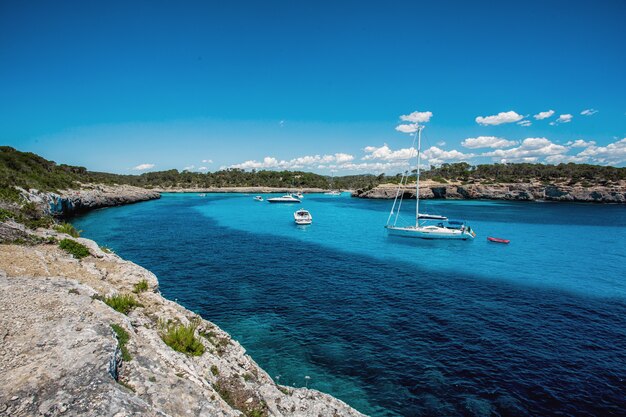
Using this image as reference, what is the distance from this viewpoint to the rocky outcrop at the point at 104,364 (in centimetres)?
744

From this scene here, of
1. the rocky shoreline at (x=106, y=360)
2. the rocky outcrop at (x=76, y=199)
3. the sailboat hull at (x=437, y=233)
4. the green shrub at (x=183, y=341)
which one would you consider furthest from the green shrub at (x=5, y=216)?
the sailboat hull at (x=437, y=233)

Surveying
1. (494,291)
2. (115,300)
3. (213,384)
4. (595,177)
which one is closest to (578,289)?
(494,291)

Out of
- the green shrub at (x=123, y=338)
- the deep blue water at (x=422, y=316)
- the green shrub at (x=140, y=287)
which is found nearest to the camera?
the green shrub at (x=123, y=338)

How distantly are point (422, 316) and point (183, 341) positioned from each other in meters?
19.4

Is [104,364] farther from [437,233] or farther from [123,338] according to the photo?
[437,233]

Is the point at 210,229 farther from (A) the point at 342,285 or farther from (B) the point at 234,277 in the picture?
(A) the point at 342,285

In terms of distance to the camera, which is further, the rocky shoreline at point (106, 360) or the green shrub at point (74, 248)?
the green shrub at point (74, 248)

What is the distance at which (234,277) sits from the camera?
35.0 metres

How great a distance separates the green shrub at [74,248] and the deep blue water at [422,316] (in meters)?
9.04

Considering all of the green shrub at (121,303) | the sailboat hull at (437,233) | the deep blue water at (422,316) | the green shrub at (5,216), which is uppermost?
the green shrub at (5,216)

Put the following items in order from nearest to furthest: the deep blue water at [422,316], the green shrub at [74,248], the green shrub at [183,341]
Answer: the green shrub at [183,341]
the deep blue water at [422,316]
the green shrub at [74,248]

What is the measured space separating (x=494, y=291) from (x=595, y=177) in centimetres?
19013

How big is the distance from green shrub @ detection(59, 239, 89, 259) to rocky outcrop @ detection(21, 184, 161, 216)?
3466 cm

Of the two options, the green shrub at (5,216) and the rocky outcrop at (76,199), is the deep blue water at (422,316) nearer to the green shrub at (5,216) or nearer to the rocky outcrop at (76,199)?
the green shrub at (5,216)
